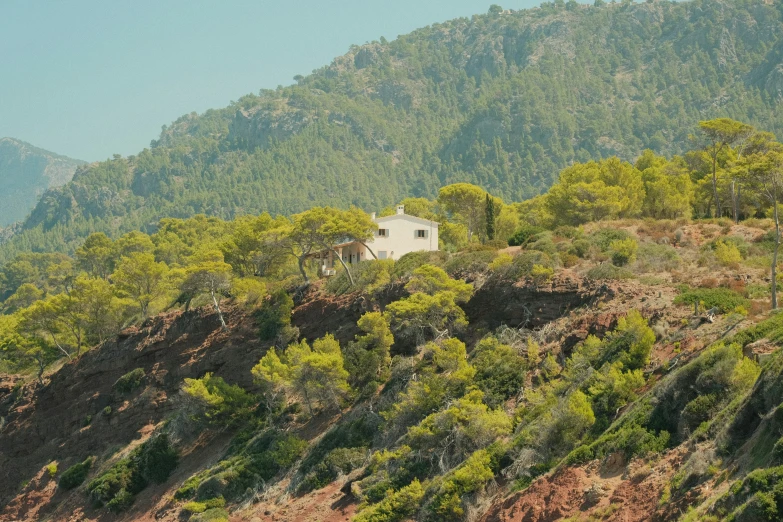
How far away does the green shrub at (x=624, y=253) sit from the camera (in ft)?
161

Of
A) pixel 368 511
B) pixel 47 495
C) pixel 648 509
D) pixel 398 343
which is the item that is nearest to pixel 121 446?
pixel 47 495

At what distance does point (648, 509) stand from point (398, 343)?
26.3 meters

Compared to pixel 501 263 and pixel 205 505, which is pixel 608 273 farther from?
pixel 205 505

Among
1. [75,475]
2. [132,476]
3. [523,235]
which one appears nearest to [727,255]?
[523,235]

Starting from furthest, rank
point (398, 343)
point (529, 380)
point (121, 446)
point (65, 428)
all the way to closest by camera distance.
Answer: point (65, 428) → point (121, 446) → point (398, 343) → point (529, 380)

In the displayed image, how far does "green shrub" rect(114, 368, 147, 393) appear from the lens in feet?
204

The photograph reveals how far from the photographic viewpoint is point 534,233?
60844 mm

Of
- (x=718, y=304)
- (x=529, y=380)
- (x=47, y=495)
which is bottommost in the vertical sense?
(x=47, y=495)

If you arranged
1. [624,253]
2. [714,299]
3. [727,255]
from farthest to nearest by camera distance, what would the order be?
[624,253] < [727,255] < [714,299]

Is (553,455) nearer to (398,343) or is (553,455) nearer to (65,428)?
(398,343)

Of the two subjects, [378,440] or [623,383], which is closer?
[623,383]

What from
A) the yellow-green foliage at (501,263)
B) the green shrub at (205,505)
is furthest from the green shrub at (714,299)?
the green shrub at (205,505)

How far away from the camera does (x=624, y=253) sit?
49219mm

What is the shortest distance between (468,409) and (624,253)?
45.9 feet
